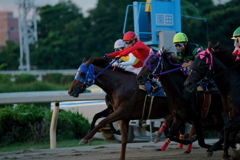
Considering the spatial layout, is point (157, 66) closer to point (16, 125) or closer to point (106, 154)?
point (106, 154)

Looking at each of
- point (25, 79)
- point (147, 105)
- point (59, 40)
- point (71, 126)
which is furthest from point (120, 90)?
point (59, 40)

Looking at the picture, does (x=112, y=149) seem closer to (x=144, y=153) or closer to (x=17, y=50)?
(x=144, y=153)

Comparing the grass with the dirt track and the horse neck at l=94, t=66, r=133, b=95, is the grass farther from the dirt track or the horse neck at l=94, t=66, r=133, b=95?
the horse neck at l=94, t=66, r=133, b=95

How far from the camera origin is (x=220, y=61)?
22.9ft

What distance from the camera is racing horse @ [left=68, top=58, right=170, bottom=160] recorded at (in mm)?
7906

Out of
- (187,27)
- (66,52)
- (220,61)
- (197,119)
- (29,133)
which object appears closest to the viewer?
(220,61)

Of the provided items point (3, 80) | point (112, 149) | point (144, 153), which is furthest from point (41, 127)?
point (3, 80)

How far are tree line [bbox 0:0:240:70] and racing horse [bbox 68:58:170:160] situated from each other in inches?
Answer: 1032

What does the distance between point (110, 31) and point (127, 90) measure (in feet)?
123

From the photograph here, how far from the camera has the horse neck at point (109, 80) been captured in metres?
8.19

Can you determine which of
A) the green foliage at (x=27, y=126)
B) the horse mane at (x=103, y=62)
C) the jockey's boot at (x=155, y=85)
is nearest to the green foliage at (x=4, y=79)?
the green foliage at (x=27, y=126)

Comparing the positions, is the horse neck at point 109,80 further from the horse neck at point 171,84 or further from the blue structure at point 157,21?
the blue structure at point 157,21

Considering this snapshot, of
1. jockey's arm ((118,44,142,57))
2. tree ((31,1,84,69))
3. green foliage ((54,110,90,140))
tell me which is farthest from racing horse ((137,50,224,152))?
tree ((31,1,84,69))

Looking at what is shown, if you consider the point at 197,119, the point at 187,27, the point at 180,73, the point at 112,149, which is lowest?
the point at 112,149
